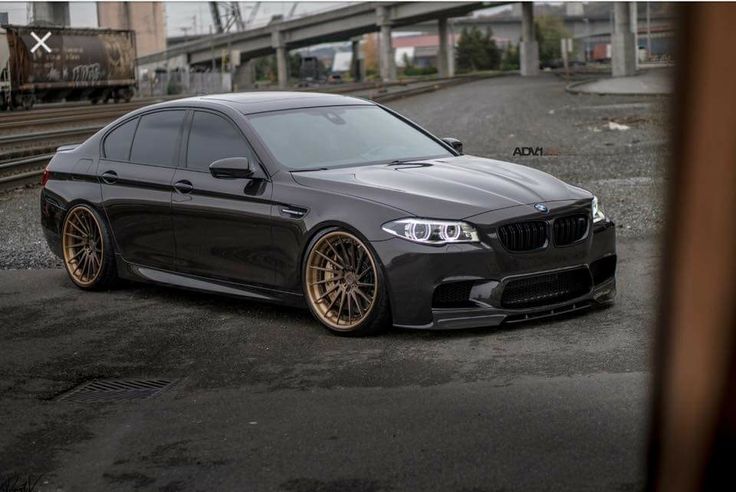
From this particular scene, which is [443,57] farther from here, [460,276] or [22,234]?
[460,276]

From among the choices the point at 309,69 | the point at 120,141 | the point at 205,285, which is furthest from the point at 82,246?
the point at 309,69

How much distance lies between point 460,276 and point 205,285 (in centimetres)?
209

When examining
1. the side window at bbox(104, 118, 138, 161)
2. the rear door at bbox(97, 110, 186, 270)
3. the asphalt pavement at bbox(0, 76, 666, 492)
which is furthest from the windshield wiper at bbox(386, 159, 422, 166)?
the side window at bbox(104, 118, 138, 161)

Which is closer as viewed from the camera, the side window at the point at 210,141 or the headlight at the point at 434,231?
the headlight at the point at 434,231

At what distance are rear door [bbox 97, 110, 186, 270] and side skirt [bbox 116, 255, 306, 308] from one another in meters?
0.06

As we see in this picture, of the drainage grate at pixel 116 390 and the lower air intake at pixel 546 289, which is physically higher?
the lower air intake at pixel 546 289

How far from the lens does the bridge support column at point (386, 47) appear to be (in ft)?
292

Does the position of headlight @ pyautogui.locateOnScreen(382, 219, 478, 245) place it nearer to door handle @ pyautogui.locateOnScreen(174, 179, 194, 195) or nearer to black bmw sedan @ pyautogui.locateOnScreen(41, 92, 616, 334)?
black bmw sedan @ pyautogui.locateOnScreen(41, 92, 616, 334)

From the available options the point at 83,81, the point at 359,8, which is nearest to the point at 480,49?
the point at 359,8

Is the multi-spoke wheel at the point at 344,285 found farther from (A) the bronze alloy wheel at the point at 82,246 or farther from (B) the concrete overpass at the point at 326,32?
(B) the concrete overpass at the point at 326,32

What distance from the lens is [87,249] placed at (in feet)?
28.4

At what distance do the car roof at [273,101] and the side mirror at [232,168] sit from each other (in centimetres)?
56

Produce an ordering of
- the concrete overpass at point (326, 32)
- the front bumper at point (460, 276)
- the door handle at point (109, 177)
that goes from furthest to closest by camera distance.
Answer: the concrete overpass at point (326, 32) < the door handle at point (109, 177) < the front bumper at point (460, 276)

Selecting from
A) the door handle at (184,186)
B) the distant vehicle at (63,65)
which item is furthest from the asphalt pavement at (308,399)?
the distant vehicle at (63,65)
